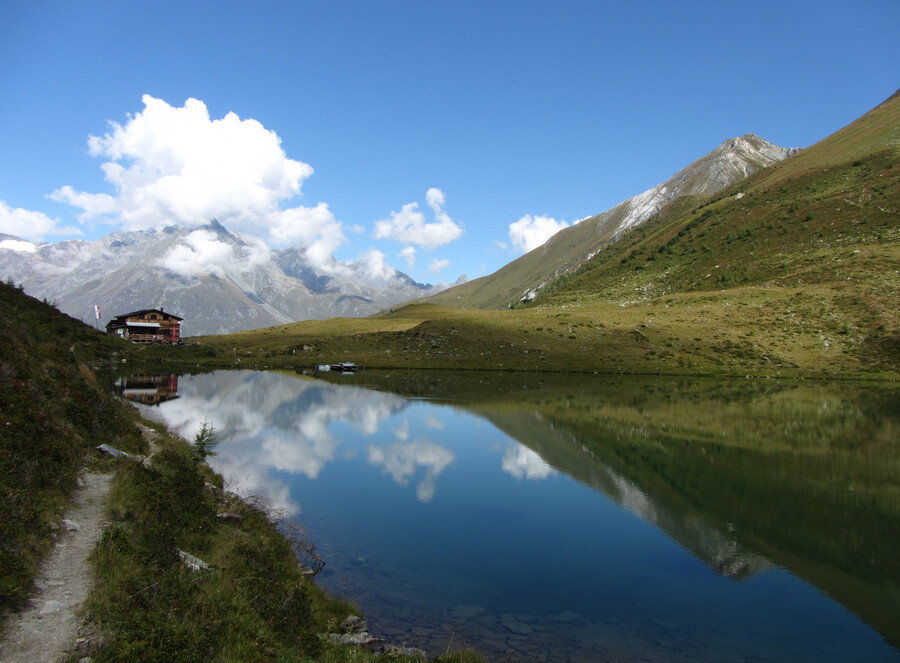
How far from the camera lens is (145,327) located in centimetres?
13812

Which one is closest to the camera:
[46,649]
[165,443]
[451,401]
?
[46,649]

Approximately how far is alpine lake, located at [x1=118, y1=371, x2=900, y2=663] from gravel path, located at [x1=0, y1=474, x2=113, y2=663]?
22.6 feet

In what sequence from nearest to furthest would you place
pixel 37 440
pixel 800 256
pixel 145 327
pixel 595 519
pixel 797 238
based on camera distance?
pixel 37 440, pixel 595 519, pixel 800 256, pixel 797 238, pixel 145 327

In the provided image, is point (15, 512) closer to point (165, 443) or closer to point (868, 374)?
point (165, 443)

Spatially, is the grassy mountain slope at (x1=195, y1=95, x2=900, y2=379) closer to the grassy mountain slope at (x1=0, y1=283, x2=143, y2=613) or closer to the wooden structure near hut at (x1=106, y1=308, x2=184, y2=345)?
the wooden structure near hut at (x1=106, y1=308, x2=184, y2=345)

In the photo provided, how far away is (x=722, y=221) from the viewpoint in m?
162

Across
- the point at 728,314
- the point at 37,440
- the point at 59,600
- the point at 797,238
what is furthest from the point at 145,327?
the point at 797,238

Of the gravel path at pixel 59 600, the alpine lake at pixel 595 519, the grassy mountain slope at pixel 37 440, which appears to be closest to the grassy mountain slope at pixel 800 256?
the alpine lake at pixel 595 519

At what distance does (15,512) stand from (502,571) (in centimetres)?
1381

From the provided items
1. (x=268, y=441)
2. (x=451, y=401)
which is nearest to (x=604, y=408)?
(x=451, y=401)

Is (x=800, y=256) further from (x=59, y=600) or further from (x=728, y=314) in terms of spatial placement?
(x=59, y=600)

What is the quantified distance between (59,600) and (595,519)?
19.7 m

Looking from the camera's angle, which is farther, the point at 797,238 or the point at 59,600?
the point at 797,238

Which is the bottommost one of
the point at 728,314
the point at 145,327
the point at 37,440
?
the point at 37,440
